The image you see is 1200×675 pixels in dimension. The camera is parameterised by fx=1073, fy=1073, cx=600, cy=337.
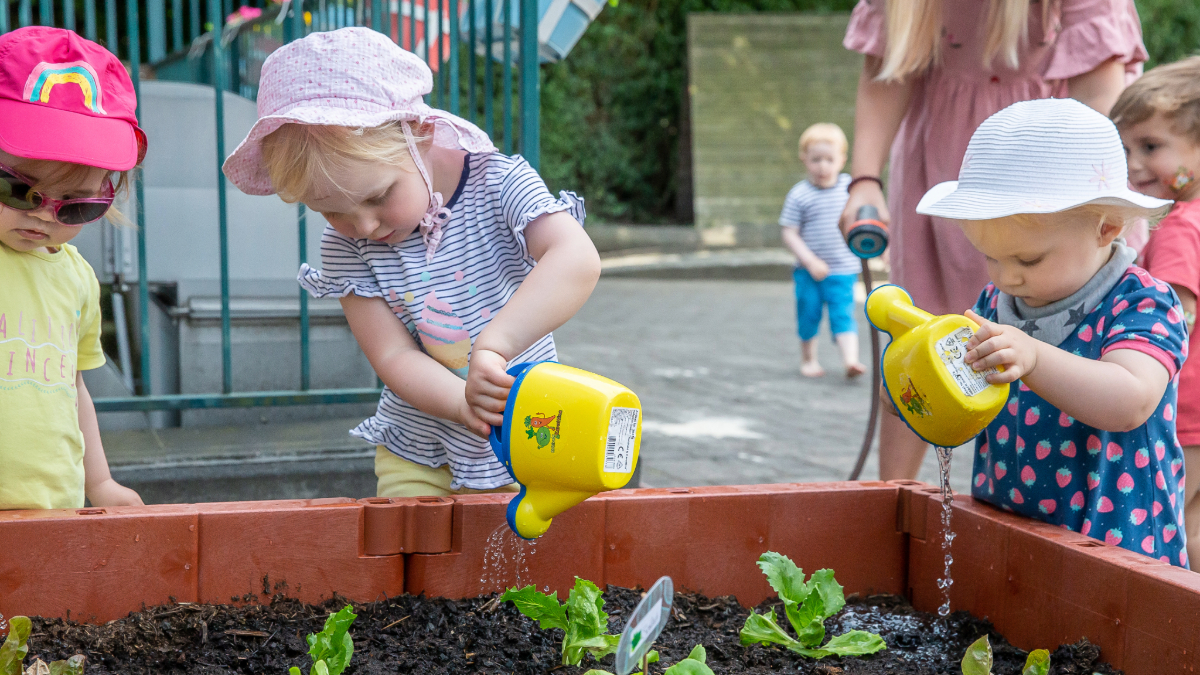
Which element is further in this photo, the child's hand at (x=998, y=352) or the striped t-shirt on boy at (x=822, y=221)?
the striped t-shirt on boy at (x=822, y=221)

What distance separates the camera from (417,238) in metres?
1.77

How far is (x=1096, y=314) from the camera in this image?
5.32 feet

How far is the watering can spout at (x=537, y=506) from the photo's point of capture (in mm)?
1330

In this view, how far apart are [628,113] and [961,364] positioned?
1326 cm

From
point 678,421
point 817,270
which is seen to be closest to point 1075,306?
point 678,421

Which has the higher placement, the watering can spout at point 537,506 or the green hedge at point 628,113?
the green hedge at point 628,113

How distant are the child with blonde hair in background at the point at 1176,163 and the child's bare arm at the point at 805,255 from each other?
3748 mm

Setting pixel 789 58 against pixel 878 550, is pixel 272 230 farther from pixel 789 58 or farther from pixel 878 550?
pixel 789 58

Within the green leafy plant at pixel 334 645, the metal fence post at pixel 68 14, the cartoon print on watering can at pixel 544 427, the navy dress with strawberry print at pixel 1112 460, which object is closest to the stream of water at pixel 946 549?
the navy dress with strawberry print at pixel 1112 460

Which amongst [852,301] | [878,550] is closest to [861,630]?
[878,550]

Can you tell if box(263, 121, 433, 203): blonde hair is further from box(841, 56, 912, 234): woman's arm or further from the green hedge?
the green hedge

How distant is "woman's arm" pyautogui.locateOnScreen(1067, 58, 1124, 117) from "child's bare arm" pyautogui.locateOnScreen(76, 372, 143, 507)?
202cm

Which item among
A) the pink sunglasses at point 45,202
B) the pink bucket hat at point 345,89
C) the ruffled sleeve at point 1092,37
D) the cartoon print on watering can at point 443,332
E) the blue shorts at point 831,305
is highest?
the ruffled sleeve at point 1092,37

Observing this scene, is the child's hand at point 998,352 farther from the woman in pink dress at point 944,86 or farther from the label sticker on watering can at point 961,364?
the woman in pink dress at point 944,86
